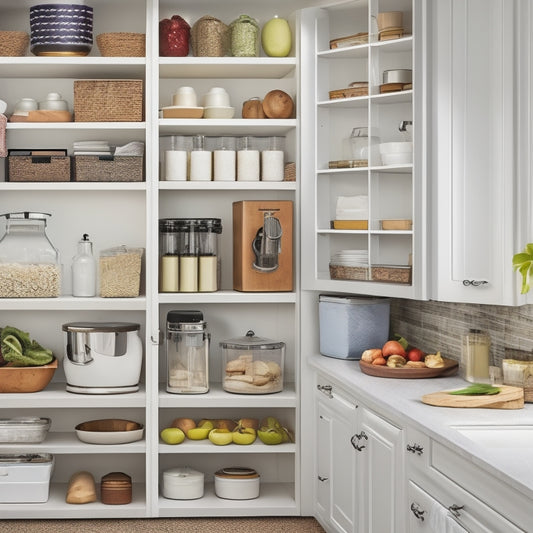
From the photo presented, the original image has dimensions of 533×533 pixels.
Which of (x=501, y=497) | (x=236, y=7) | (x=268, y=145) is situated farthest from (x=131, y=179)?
(x=501, y=497)

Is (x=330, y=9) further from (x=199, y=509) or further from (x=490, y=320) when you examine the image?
(x=199, y=509)

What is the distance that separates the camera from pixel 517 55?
3.18 metres

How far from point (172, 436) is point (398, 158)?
1763mm

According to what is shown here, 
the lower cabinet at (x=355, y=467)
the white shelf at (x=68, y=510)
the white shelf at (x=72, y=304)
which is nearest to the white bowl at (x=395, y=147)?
the lower cabinet at (x=355, y=467)

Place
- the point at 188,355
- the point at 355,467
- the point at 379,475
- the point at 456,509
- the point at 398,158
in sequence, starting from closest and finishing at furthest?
the point at 456,509
the point at 379,475
the point at 355,467
the point at 398,158
the point at 188,355

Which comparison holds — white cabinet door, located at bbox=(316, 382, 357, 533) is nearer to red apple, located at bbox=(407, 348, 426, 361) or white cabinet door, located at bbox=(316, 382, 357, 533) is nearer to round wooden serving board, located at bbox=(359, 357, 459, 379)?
round wooden serving board, located at bbox=(359, 357, 459, 379)

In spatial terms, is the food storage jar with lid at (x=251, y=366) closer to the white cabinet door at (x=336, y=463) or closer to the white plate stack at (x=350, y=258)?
the white cabinet door at (x=336, y=463)

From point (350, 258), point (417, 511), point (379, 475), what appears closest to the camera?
point (417, 511)

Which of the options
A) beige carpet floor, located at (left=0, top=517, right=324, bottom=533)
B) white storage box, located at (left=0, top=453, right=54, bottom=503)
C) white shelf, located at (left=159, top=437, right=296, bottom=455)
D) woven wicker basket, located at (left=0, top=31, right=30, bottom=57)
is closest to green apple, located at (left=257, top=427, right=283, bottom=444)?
white shelf, located at (left=159, top=437, right=296, bottom=455)

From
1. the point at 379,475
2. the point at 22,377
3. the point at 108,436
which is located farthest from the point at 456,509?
the point at 22,377

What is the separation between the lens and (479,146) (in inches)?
131

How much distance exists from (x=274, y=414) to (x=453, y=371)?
1.32 metres

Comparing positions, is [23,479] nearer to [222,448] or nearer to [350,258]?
[222,448]

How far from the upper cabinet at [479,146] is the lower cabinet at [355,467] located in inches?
24.2
